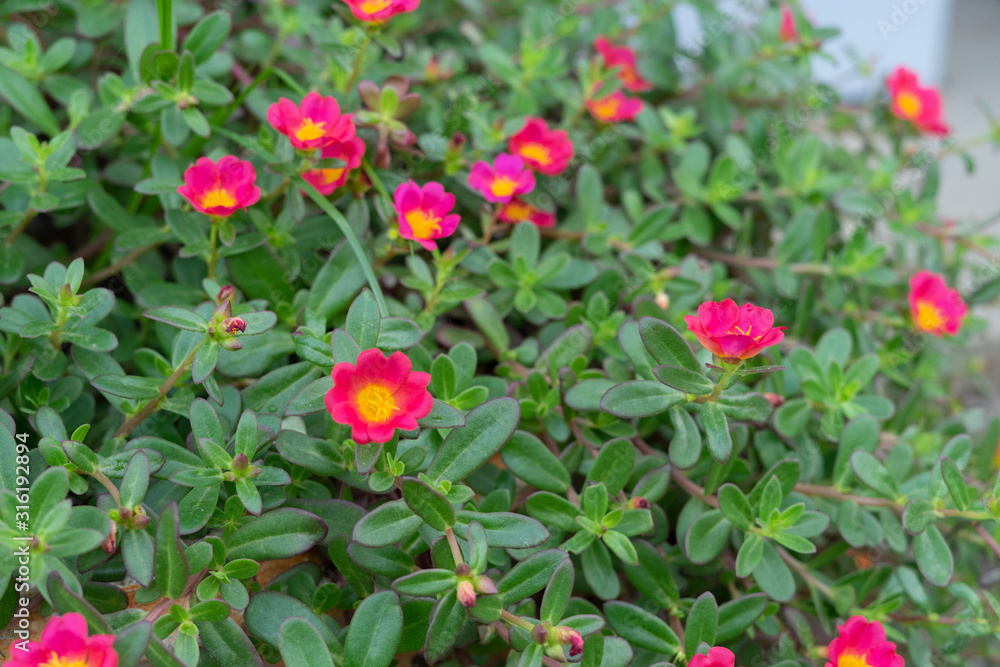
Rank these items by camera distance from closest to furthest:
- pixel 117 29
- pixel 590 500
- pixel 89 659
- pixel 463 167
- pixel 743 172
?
pixel 89 659
pixel 590 500
pixel 463 167
pixel 117 29
pixel 743 172

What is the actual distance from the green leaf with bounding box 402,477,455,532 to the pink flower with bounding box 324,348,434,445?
0.21 ft

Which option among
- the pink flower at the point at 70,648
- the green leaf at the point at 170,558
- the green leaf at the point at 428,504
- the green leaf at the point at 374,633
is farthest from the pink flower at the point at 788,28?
the pink flower at the point at 70,648

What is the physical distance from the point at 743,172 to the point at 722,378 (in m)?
0.87

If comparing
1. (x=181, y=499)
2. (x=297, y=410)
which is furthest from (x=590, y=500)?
(x=181, y=499)

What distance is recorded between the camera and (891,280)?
1.61 meters

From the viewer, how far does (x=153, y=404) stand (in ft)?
3.53

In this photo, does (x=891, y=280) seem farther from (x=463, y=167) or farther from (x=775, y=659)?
(x=463, y=167)

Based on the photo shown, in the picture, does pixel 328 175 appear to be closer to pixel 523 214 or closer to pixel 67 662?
pixel 523 214

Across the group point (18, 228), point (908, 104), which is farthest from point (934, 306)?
point (18, 228)

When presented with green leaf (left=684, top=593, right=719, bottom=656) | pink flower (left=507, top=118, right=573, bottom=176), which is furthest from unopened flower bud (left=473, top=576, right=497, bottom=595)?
pink flower (left=507, top=118, right=573, bottom=176)

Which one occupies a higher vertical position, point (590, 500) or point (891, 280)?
point (891, 280)

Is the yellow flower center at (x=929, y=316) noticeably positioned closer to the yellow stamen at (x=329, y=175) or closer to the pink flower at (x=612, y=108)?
the pink flower at (x=612, y=108)

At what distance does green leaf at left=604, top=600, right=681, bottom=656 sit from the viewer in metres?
1.10

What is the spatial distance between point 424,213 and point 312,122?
0.73ft
